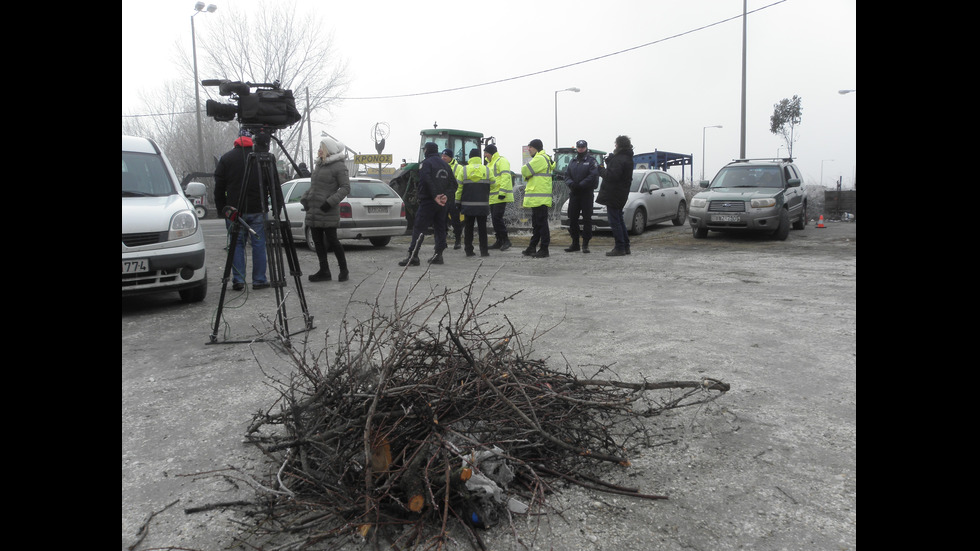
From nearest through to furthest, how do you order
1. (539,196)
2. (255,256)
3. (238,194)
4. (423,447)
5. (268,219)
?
(423,447)
(268,219)
(238,194)
(255,256)
(539,196)

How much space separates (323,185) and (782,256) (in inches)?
312

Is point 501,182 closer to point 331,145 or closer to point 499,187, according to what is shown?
point 499,187

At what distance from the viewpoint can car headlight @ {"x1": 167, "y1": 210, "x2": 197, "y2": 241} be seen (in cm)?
631

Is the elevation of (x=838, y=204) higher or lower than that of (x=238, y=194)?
higher

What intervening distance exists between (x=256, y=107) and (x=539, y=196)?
7.03 meters

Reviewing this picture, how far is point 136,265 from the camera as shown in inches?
236

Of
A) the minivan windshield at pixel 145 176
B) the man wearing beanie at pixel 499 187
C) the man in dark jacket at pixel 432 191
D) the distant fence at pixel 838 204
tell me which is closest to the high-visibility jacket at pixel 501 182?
the man wearing beanie at pixel 499 187

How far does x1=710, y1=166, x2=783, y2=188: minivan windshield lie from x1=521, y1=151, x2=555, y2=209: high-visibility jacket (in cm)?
499

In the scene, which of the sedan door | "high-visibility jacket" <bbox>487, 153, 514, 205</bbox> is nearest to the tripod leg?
"high-visibility jacket" <bbox>487, 153, 514, 205</bbox>

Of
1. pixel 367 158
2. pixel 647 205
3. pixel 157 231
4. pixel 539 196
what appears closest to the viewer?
pixel 157 231

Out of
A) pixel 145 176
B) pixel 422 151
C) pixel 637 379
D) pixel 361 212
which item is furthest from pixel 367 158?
pixel 637 379

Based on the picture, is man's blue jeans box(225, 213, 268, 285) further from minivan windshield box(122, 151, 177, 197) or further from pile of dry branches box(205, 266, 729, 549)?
pile of dry branches box(205, 266, 729, 549)
